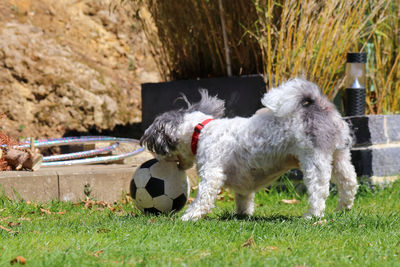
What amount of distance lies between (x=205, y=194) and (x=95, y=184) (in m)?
1.76

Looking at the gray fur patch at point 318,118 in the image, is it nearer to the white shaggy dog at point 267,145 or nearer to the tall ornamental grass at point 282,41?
the white shaggy dog at point 267,145

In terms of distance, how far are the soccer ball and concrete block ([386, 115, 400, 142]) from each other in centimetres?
272

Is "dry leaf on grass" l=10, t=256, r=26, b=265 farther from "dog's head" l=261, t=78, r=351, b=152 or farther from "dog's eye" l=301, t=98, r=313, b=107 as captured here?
"dog's eye" l=301, t=98, r=313, b=107

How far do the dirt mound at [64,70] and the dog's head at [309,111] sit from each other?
13.1 feet

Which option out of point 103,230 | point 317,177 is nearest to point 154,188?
point 103,230

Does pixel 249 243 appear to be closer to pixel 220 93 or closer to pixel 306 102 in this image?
pixel 306 102

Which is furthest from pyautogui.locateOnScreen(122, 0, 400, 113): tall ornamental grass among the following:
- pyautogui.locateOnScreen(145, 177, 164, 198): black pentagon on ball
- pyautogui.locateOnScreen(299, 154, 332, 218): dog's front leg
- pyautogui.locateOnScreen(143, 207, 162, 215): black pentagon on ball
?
pyautogui.locateOnScreen(143, 207, 162, 215): black pentagon on ball

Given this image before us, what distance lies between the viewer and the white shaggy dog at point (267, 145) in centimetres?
438

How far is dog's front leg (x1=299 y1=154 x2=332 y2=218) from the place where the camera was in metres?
4.37

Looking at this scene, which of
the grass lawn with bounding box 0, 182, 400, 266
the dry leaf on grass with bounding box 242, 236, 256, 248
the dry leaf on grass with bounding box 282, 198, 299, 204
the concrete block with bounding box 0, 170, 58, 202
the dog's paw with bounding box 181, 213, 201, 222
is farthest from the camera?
the dry leaf on grass with bounding box 282, 198, 299, 204

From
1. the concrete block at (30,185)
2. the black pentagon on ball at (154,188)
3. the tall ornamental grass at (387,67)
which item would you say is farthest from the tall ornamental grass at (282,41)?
the concrete block at (30,185)

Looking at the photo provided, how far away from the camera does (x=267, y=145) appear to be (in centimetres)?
448

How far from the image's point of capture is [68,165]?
702 cm

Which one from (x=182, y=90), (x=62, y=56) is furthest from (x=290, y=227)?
(x=62, y=56)
